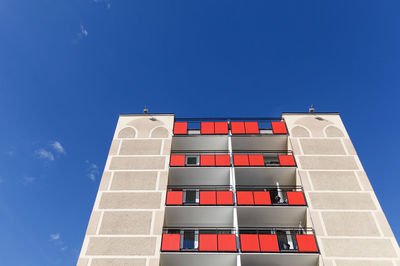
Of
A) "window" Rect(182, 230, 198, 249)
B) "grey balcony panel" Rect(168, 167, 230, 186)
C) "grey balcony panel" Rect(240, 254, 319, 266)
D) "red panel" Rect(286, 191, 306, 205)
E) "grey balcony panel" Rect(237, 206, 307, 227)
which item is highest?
"grey balcony panel" Rect(168, 167, 230, 186)

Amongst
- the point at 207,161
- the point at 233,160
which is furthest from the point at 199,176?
the point at 233,160

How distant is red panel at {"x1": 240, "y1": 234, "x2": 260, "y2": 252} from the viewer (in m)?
15.0

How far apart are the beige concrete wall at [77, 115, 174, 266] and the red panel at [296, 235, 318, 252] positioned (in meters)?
8.38

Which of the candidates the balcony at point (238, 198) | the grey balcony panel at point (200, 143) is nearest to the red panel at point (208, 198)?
the balcony at point (238, 198)

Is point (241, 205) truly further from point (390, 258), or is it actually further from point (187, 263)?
point (390, 258)

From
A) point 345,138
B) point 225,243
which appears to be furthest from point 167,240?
point 345,138

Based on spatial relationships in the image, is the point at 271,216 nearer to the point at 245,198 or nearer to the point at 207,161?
the point at 245,198

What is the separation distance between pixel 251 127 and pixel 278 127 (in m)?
2.34

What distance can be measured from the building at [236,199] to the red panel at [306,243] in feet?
0.18

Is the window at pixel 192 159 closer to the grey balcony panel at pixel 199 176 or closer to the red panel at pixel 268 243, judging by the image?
the grey balcony panel at pixel 199 176

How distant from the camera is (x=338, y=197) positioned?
17484 mm

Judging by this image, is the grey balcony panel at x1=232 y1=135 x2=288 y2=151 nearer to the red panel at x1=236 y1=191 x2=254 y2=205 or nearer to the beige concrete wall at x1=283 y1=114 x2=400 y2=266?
the beige concrete wall at x1=283 y1=114 x2=400 y2=266

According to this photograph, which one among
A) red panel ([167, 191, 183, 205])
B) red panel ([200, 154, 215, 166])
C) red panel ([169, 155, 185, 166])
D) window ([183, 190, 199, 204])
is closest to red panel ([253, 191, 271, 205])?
red panel ([200, 154, 215, 166])

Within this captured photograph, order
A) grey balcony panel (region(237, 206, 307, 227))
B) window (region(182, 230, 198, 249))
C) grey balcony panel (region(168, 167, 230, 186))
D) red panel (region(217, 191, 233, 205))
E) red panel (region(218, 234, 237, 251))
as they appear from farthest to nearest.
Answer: grey balcony panel (region(168, 167, 230, 186)) < red panel (region(217, 191, 233, 205)) < grey balcony panel (region(237, 206, 307, 227)) < window (region(182, 230, 198, 249)) < red panel (region(218, 234, 237, 251))
